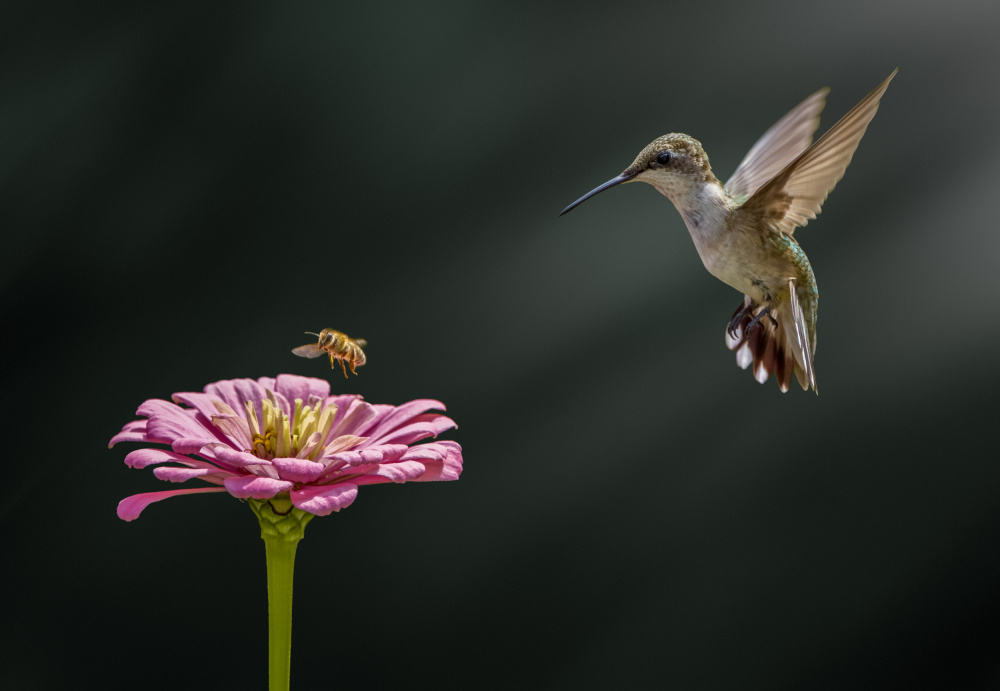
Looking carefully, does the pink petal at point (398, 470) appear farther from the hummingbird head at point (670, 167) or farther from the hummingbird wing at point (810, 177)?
the hummingbird wing at point (810, 177)

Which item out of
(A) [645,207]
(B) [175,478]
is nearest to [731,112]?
(A) [645,207]

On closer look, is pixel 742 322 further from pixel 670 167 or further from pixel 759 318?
pixel 670 167

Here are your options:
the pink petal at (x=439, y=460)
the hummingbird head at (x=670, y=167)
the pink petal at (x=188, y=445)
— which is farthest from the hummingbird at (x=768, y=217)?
the pink petal at (x=188, y=445)

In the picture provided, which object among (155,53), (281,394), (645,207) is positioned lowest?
(281,394)

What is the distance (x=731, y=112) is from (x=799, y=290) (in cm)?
70

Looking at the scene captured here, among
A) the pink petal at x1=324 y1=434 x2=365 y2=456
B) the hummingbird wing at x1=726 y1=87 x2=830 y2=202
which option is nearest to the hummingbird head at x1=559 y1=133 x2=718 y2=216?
the hummingbird wing at x1=726 y1=87 x2=830 y2=202

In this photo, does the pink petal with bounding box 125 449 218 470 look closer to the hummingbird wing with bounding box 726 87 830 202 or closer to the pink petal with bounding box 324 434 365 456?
the pink petal with bounding box 324 434 365 456

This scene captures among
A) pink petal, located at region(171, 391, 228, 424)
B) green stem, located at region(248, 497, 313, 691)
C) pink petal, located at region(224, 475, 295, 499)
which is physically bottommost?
green stem, located at region(248, 497, 313, 691)

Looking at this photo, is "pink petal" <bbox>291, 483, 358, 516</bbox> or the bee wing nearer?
"pink petal" <bbox>291, 483, 358, 516</bbox>

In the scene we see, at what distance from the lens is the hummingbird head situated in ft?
1.91

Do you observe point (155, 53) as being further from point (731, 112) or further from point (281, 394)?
point (731, 112)

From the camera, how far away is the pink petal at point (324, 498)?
525mm

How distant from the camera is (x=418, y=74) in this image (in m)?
1.29

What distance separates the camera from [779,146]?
0.73 meters
